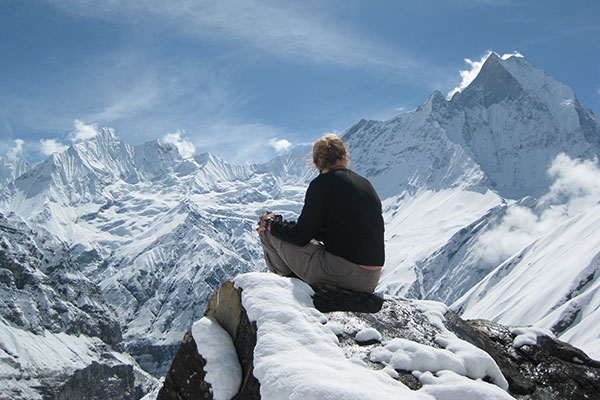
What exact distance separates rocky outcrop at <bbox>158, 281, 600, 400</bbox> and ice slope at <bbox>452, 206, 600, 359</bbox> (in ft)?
323

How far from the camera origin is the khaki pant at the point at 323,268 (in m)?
9.37

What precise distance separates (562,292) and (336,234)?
151147mm

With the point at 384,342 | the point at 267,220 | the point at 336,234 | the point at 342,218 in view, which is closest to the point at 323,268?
the point at 336,234

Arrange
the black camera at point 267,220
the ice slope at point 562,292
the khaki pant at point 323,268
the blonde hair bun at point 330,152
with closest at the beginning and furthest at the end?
the khaki pant at point 323,268, the blonde hair bun at point 330,152, the black camera at point 267,220, the ice slope at point 562,292

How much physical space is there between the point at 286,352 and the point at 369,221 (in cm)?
345

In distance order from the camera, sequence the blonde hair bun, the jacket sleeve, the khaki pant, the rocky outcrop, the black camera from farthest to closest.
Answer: the black camera → the blonde hair bun → the khaki pant → the jacket sleeve → the rocky outcrop

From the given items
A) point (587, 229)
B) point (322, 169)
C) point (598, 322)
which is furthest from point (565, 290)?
point (322, 169)

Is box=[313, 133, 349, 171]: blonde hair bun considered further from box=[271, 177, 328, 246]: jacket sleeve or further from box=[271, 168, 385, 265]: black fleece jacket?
box=[271, 177, 328, 246]: jacket sleeve

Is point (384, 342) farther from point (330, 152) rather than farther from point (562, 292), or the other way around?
point (562, 292)

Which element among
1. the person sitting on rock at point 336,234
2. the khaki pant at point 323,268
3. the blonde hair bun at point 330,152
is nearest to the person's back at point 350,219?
the person sitting on rock at point 336,234

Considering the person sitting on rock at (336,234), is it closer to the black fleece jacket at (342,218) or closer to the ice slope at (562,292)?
the black fleece jacket at (342,218)

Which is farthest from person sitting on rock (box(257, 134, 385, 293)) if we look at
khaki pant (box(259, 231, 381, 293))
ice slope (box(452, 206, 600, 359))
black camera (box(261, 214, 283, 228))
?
ice slope (box(452, 206, 600, 359))

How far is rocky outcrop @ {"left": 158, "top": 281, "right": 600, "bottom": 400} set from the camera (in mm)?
7492

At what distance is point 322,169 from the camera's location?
10.1 m
